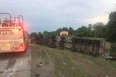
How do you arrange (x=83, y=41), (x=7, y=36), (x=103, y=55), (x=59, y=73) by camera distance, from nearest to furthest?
(x=59, y=73) < (x=7, y=36) < (x=103, y=55) < (x=83, y=41)

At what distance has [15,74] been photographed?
1675 centimetres

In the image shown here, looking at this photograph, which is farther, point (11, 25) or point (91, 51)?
point (91, 51)

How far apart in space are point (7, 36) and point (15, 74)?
8.70 m

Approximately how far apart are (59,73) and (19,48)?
839cm

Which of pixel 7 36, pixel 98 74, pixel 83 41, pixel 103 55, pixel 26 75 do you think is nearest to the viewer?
pixel 26 75

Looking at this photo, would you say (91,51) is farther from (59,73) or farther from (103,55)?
(59,73)

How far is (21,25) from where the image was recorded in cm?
2603

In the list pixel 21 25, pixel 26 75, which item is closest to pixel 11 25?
pixel 21 25

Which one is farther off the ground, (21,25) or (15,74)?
(21,25)

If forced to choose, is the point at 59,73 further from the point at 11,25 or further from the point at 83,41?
the point at 83,41

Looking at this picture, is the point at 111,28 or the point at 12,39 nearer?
the point at 12,39

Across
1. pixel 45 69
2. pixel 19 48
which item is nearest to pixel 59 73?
pixel 45 69

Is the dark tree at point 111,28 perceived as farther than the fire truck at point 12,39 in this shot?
Yes

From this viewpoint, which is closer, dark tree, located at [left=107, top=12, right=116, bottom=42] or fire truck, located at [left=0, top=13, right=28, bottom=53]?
fire truck, located at [left=0, top=13, right=28, bottom=53]
